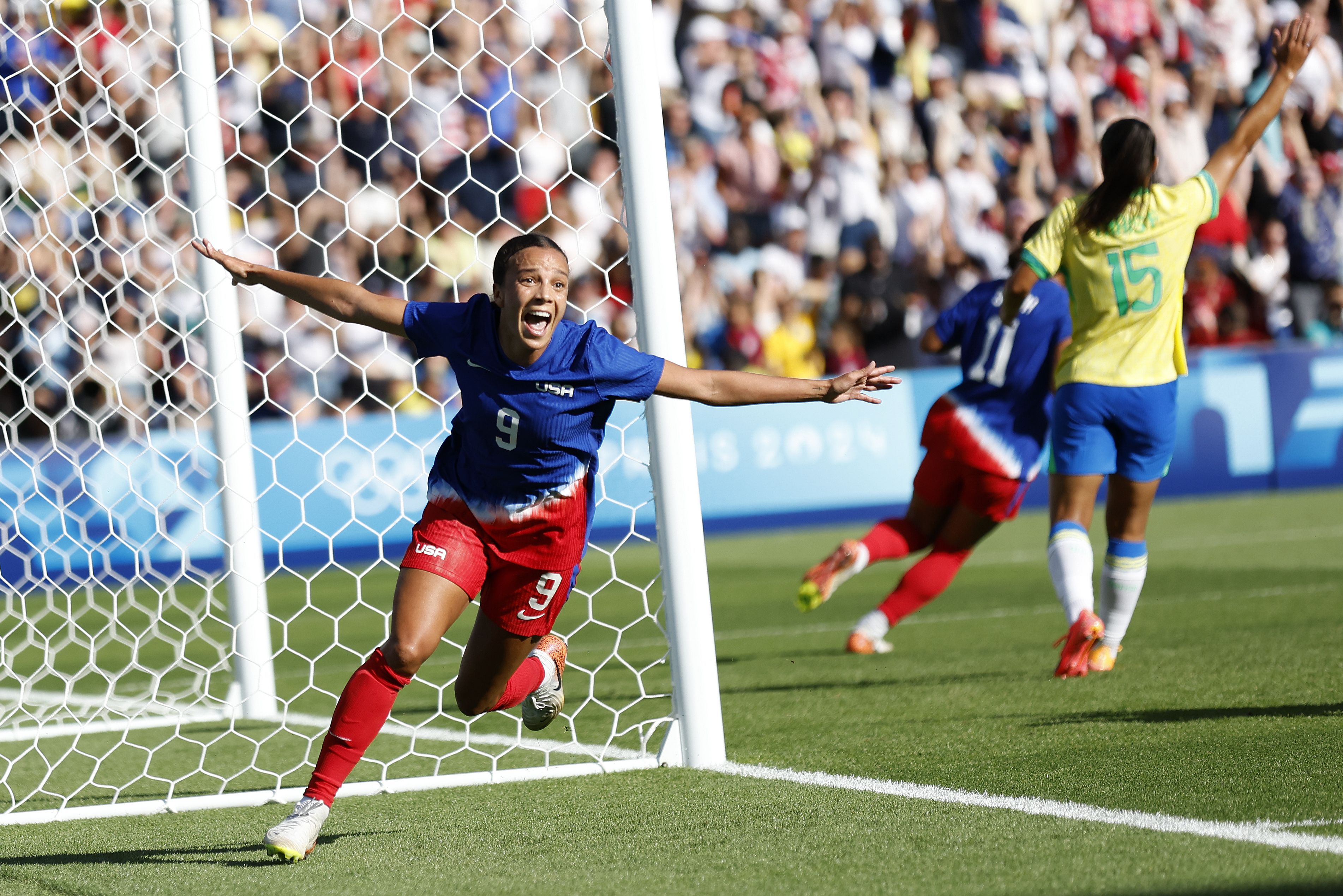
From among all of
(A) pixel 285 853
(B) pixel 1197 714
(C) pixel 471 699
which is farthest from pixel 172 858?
(B) pixel 1197 714

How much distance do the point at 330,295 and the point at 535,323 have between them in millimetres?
548

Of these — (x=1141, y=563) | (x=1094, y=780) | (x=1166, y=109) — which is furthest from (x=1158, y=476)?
(x=1166, y=109)

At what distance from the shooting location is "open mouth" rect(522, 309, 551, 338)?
4.04 metres

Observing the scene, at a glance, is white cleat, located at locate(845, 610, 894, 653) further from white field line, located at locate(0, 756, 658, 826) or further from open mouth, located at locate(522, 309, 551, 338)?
open mouth, located at locate(522, 309, 551, 338)

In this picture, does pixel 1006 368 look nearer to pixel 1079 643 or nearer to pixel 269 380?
pixel 1079 643

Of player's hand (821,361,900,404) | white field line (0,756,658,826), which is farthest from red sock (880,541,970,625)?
player's hand (821,361,900,404)

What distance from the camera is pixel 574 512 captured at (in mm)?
4332

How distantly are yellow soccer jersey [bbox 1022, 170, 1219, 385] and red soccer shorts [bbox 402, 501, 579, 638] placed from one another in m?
2.34

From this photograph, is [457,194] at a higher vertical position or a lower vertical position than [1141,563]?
higher

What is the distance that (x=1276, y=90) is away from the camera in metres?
5.62

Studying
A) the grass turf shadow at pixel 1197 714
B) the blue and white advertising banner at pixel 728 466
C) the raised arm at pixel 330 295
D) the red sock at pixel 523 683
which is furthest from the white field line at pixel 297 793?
the blue and white advertising banner at pixel 728 466

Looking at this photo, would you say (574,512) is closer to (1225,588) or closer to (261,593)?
(261,593)

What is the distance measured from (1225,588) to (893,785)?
5074mm

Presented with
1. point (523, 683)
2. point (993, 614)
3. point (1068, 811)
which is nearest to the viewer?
point (1068, 811)
